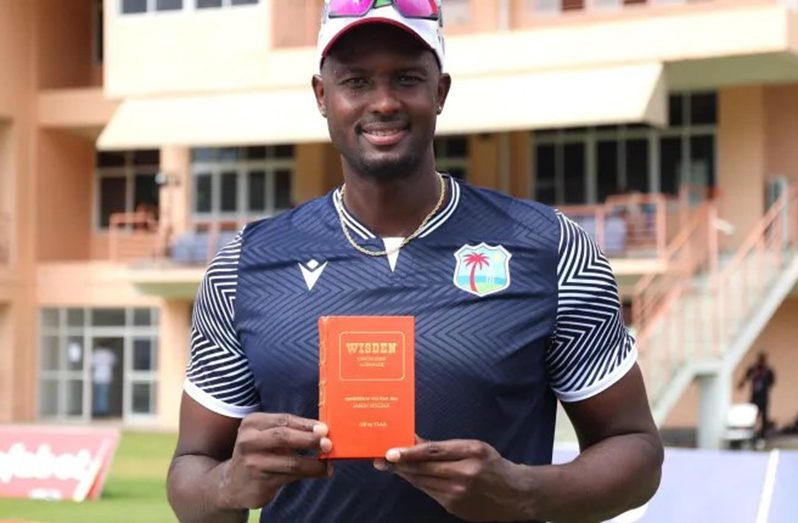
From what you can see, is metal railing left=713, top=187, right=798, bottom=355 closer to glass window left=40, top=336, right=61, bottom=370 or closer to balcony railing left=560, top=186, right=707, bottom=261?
balcony railing left=560, top=186, right=707, bottom=261

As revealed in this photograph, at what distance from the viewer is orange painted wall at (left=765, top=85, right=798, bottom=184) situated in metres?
30.0

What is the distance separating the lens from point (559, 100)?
27516 mm

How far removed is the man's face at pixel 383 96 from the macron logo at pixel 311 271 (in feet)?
0.72

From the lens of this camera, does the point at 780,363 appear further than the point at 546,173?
No

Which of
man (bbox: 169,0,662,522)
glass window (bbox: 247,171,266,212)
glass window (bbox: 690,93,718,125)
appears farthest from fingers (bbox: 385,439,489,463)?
glass window (bbox: 247,171,266,212)

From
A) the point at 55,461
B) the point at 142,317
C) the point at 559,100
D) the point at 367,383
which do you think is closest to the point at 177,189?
the point at 142,317

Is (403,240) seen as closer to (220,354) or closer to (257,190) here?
(220,354)

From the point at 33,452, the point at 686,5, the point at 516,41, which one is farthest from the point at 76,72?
the point at 33,452

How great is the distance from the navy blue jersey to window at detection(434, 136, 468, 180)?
29693mm

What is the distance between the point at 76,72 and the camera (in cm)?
3934

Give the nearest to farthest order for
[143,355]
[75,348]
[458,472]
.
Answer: [458,472], [143,355], [75,348]

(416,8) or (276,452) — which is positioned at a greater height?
(416,8)

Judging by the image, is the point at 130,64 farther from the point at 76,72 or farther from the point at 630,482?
the point at 630,482

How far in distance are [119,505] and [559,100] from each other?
1283 cm
